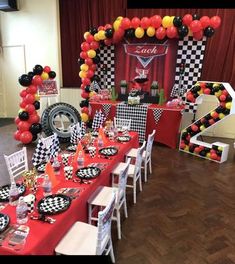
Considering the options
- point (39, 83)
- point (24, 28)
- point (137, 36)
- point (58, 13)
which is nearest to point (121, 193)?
point (39, 83)

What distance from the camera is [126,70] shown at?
22.1ft

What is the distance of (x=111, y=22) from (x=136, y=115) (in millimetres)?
2963

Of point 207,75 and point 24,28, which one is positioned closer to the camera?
point 207,75

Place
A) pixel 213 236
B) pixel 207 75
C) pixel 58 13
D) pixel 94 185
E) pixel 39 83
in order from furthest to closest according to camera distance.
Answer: pixel 58 13, pixel 207 75, pixel 39 83, pixel 213 236, pixel 94 185

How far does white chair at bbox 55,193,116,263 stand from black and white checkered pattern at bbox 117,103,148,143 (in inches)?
145

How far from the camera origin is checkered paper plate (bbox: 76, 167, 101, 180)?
2635 mm

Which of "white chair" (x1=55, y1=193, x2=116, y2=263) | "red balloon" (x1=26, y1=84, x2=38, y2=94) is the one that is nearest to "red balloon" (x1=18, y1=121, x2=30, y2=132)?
"red balloon" (x1=26, y1=84, x2=38, y2=94)

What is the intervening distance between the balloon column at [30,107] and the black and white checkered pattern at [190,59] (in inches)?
126

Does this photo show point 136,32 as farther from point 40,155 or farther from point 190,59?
point 40,155

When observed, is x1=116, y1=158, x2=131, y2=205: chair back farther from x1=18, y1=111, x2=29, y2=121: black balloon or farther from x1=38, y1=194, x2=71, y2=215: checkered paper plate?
x1=18, y1=111, x2=29, y2=121: black balloon

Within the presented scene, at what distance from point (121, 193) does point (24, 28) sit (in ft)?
22.2

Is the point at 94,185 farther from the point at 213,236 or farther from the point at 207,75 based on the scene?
the point at 207,75

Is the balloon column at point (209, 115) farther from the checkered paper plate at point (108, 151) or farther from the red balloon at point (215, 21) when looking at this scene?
the checkered paper plate at point (108, 151)

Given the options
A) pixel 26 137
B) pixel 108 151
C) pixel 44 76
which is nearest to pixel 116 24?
pixel 44 76
